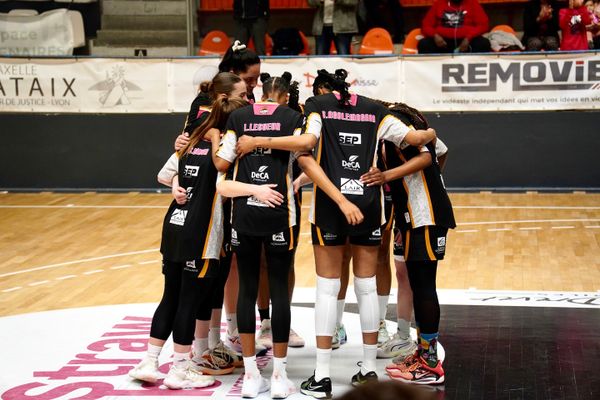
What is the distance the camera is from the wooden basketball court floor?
5.57 m

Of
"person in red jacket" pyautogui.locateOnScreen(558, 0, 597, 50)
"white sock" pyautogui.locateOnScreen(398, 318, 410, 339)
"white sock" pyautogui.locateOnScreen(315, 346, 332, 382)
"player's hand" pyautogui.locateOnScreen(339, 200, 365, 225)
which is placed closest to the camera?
"player's hand" pyautogui.locateOnScreen(339, 200, 365, 225)

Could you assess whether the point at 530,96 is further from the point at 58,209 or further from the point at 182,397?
the point at 182,397

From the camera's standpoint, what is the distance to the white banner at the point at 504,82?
11867 millimetres

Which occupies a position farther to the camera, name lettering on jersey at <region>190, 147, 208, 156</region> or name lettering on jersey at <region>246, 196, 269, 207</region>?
name lettering on jersey at <region>190, 147, 208, 156</region>

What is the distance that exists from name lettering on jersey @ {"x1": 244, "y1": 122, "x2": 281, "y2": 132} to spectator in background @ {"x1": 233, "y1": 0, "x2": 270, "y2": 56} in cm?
867

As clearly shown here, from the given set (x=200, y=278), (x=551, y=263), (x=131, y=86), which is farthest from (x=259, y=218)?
(x=131, y=86)

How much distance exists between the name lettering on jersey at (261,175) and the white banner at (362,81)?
7.30 meters

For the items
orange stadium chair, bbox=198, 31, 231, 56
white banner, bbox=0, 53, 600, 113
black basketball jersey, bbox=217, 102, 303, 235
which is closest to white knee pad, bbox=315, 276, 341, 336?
black basketball jersey, bbox=217, 102, 303, 235

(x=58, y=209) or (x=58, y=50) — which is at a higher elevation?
(x=58, y=50)

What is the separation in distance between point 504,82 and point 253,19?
12.3ft

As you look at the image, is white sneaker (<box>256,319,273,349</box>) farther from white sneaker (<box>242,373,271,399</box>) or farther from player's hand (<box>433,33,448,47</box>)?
player's hand (<box>433,33,448,47</box>)

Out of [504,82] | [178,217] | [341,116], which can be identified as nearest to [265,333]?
[178,217]

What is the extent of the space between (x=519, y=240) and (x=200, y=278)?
5238 millimetres

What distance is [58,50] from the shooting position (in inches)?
544
